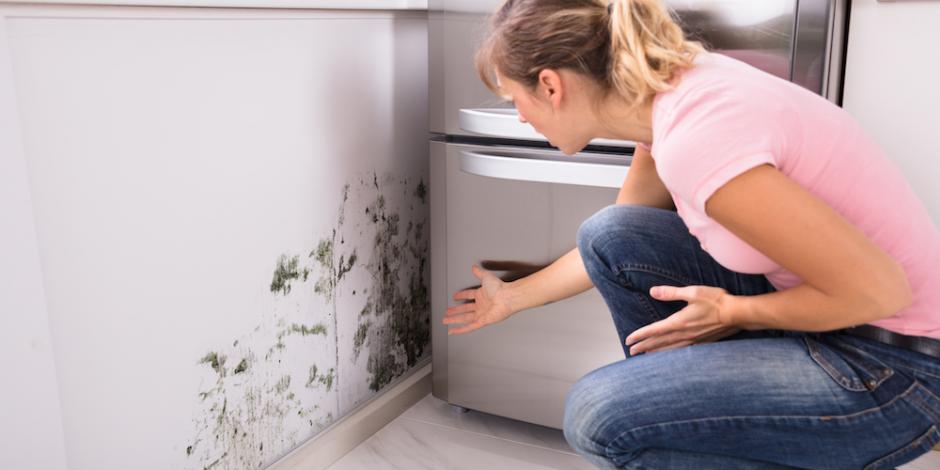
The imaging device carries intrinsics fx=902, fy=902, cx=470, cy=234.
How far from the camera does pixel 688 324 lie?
41.3 inches

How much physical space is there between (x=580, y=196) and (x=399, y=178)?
0.38 meters

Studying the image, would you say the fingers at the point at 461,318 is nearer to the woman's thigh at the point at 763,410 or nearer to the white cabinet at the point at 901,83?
the woman's thigh at the point at 763,410

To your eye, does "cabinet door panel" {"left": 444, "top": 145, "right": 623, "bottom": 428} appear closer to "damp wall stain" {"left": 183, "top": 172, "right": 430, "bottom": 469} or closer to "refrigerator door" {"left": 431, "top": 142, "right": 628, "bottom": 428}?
"refrigerator door" {"left": 431, "top": 142, "right": 628, "bottom": 428}

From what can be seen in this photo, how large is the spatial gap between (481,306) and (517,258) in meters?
0.11

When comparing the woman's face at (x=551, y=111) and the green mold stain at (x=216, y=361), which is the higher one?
the woman's face at (x=551, y=111)

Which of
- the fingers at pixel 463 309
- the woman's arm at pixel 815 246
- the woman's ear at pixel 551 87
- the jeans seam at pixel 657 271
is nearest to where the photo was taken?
the woman's arm at pixel 815 246

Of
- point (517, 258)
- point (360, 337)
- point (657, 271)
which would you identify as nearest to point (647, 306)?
point (657, 271)

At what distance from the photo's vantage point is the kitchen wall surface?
1.00 meters

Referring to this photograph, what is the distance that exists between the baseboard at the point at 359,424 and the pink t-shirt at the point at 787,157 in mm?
815

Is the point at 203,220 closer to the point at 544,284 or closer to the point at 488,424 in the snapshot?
the point at 544,284

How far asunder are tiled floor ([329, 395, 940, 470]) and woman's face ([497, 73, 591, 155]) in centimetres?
71

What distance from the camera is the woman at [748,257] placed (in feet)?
2.84

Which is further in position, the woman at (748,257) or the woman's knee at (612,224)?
the woman's knee at (612,224)

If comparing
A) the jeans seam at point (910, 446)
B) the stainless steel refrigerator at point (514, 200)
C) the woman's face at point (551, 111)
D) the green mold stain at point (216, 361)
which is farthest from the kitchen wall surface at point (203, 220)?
the jeans seam at point (910, 446)
